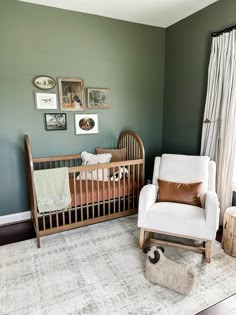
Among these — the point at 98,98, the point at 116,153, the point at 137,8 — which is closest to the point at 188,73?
the point at 137,8

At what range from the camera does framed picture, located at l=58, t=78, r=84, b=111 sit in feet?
9.53

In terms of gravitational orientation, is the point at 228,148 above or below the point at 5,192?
above

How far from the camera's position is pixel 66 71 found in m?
2.90

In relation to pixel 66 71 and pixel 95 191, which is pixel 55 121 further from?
Result: pixel 95 191

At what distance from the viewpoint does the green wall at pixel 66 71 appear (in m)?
2.63

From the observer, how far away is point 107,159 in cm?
300

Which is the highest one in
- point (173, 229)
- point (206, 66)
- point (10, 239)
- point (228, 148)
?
point (206, 66)

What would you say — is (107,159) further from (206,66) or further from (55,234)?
(206,66)

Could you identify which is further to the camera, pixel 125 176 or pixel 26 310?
pixel 125 176

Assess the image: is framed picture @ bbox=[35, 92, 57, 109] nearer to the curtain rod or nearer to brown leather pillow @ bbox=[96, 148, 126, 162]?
brown leather pillow @ bbox=[96, 148, 126, 162]

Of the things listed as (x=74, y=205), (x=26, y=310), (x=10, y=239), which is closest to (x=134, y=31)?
(x=74, y=205)

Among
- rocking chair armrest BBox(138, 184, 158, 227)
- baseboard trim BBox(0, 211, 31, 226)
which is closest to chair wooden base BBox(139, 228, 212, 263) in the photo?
rocking chair armrest BBox(138, 184, 158, 227)

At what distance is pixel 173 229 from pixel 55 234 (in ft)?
4.56

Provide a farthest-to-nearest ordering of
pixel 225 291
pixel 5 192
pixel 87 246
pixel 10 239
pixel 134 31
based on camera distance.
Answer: pixel 134 31, pixel 5 192, pixel 10 239, pixel 87 246, pixel 225 291
